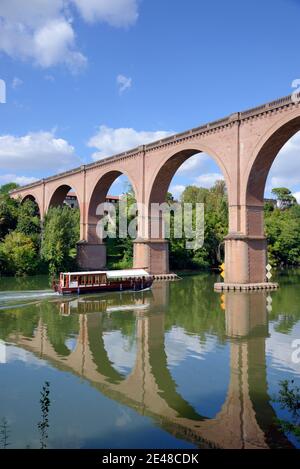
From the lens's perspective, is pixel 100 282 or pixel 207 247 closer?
pixel 100 282

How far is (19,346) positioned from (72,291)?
1073 centimetres

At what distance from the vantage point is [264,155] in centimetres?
2253

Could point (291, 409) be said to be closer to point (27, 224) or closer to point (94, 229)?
point (94, 229)

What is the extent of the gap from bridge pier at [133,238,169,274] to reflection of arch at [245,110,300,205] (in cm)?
950

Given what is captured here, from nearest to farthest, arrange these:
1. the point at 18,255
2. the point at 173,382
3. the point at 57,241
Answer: the point at 173,382 → the point at 57,241 → the point at 18,255

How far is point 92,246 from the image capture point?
37906 millimetres

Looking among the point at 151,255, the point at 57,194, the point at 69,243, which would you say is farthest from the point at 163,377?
the point at 57,194

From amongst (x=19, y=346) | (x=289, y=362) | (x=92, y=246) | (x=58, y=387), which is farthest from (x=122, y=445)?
(x=92, y=246)

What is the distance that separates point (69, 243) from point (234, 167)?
1615cm

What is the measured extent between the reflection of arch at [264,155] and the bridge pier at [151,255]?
31.2ft

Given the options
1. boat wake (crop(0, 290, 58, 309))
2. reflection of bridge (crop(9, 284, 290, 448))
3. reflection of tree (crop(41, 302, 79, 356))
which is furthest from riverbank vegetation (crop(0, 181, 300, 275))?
reflection of bridge (crop(9, 284, 290, 448))

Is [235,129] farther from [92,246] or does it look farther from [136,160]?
[92,246]

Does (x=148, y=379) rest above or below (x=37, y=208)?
below

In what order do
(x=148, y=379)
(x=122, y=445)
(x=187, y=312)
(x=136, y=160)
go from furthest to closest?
1. (x=136, y=160)
2. (x=187, y=312)
3. (x=148, y=379)
4. (x=122, y=445)
